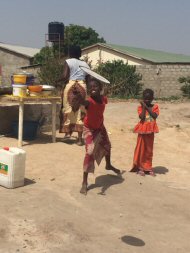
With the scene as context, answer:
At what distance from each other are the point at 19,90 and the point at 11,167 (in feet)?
6.96

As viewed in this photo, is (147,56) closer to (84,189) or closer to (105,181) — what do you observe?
(105,181)

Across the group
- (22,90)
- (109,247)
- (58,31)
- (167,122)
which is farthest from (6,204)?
(58,31)

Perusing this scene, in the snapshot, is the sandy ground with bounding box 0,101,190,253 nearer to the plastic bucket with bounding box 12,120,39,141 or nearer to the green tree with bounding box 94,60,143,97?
the plastic bucket with bounding box 12,120,39,141

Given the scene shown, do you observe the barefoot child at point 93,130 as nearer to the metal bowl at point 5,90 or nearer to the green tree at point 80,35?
the metal bowl at point 5,90

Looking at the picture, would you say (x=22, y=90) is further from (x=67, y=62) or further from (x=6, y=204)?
(x=6, y=204)

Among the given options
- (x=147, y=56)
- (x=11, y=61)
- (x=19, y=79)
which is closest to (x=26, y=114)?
(x=19, y=79)

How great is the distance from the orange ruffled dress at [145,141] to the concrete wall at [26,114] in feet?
8.90

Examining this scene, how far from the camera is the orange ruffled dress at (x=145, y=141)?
19.3 feet

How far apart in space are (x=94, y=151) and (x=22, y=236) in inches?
72.5

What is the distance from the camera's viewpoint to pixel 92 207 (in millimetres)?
4473

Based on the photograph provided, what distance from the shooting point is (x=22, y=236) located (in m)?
3.50

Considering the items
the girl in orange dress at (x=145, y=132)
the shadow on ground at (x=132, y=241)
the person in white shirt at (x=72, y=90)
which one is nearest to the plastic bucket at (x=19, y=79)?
the person in white shirt at (x=72, y=90)

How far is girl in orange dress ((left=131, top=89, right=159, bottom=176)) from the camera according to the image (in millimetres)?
5867

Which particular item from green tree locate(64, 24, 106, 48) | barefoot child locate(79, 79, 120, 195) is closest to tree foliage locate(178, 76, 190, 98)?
barefoot child locate(79, 79, 120, 195)
